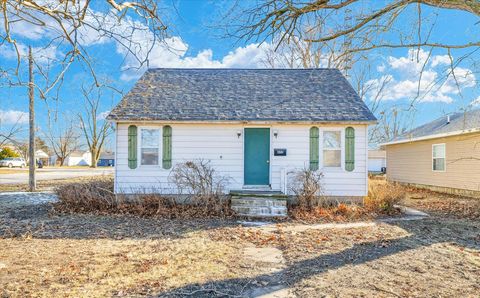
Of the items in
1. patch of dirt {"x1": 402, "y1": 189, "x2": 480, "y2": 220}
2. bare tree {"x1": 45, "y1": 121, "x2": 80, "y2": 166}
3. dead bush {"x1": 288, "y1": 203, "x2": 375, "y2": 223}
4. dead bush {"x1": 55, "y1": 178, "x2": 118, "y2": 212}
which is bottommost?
patch of dirt {"x1": 402, "y1": 189, "x2": 480, "y2": 220}

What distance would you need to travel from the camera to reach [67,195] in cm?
947

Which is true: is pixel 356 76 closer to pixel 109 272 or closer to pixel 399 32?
pixel 399 32

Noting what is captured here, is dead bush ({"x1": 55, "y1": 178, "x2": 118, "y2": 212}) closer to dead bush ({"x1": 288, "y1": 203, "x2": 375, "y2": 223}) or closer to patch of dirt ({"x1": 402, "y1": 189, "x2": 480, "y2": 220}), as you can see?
dead bush ({"x1": 288, "y1": 203, "x2": 375, "y2": 223})

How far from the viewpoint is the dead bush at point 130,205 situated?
888 centimetres

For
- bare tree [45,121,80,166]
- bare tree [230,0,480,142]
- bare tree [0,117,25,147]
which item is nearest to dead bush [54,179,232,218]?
bare tree [45,121,80,166]

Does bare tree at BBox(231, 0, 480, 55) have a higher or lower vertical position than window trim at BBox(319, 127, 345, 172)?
higher

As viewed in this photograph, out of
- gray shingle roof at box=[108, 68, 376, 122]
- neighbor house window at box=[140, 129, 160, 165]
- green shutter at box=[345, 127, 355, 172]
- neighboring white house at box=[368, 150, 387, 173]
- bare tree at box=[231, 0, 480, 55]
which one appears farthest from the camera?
neighboring white house at box=[368, 150, 387, 173]

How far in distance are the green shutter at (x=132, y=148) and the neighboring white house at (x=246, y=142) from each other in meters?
0.03

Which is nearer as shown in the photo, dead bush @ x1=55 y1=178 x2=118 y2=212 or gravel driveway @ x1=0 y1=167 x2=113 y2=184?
dead bush @ x1=55 y1=178 x2=118 y2=212

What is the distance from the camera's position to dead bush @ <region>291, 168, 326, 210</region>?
9.48 metres

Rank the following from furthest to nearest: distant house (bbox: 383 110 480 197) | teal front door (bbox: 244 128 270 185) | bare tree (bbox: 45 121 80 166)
Answer: distant house (bbox: 383 110 480 197), teal front door (bbox: 244 128 270 185), bare tree (bbox: 45 121 80 166)

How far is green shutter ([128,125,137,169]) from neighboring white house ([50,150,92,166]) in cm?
6540

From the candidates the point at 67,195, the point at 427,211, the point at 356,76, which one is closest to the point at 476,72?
the point at 427,211

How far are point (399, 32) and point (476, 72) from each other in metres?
1.99
